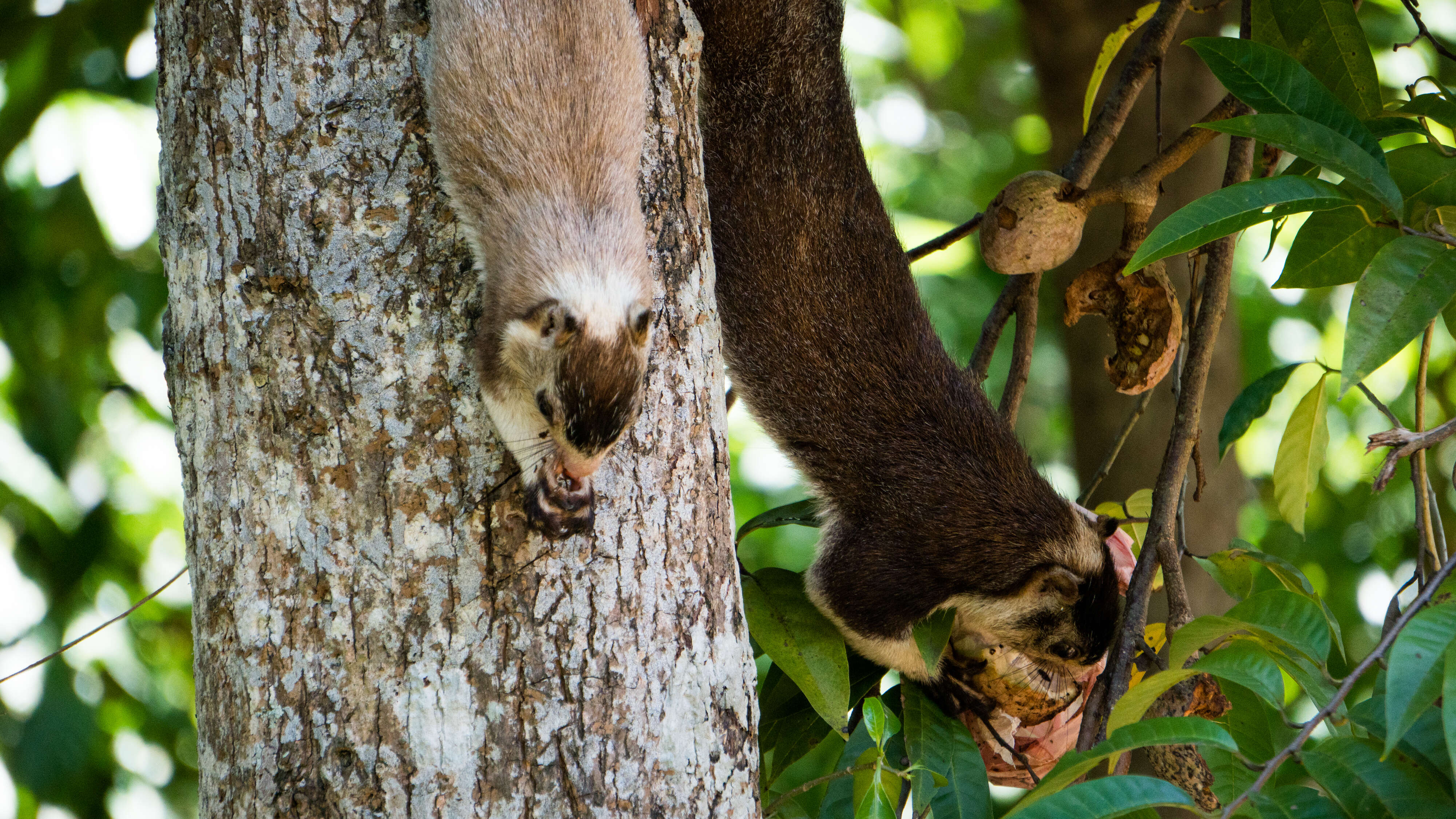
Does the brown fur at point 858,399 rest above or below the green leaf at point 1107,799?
above

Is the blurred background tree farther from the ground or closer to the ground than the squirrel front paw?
farther from the ground

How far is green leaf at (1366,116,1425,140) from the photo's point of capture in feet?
7.81

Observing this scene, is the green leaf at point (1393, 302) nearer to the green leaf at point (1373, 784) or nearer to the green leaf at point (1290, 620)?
the green leaf at point (1290, 620)

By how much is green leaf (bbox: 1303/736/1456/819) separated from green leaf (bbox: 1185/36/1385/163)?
3.90 ft

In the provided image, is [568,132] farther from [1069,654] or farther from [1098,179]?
[1098,179]

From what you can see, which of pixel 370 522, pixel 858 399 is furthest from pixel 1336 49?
pixel 370 522

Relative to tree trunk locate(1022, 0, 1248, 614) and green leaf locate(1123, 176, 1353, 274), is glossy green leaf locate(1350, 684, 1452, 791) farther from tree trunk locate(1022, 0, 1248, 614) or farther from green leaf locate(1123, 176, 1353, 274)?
tree trunk locate(1022, 0, 1248, 614)

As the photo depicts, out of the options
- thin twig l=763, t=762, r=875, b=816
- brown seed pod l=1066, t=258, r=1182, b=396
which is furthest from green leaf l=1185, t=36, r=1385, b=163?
thin twig l=763, t=762, r=875, b=816

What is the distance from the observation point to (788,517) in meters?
3.01

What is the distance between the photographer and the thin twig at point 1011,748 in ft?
8.36

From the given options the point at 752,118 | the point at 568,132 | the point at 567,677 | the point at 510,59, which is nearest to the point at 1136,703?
the point at 567,677

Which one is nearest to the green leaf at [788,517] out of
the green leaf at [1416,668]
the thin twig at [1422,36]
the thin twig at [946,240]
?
the thin twig at [946,240]

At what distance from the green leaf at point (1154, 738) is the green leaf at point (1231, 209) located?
801 mm

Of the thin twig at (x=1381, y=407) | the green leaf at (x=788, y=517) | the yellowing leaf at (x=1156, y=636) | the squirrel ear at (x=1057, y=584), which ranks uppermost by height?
the green leaf at (x=788, y=517)
